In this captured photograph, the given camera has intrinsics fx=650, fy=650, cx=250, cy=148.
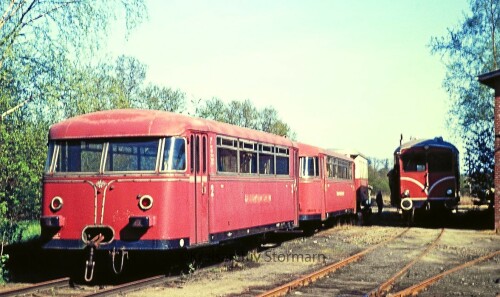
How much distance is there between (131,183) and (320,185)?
1092cm

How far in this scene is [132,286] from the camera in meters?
10.4

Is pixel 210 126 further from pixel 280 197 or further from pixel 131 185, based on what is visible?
pixel 280 197

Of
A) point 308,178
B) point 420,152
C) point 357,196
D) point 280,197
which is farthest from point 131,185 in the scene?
point 357,196

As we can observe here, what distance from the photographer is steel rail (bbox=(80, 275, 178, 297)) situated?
9.62 m

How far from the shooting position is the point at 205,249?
48.0ft

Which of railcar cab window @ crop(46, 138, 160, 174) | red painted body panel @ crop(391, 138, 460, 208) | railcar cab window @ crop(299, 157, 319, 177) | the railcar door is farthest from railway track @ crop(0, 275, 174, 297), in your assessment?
red painted body panel @ crop(391, 138, 460, 208)

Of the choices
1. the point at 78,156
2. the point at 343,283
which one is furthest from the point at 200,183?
the point at 343,283

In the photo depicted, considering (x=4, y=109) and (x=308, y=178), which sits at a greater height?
(x=4, y=109)

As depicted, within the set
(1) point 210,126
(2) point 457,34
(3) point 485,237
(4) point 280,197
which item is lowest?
(3) point 485,237

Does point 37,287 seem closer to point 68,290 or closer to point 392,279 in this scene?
point 68,290

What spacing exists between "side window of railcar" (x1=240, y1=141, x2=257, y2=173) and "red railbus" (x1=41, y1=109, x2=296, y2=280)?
1.35 meters

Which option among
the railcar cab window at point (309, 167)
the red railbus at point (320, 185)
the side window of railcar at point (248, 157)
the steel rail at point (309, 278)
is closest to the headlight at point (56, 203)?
the steel rail at point (309, 278)

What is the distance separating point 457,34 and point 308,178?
2010 cm

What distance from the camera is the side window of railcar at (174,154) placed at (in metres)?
10.6
